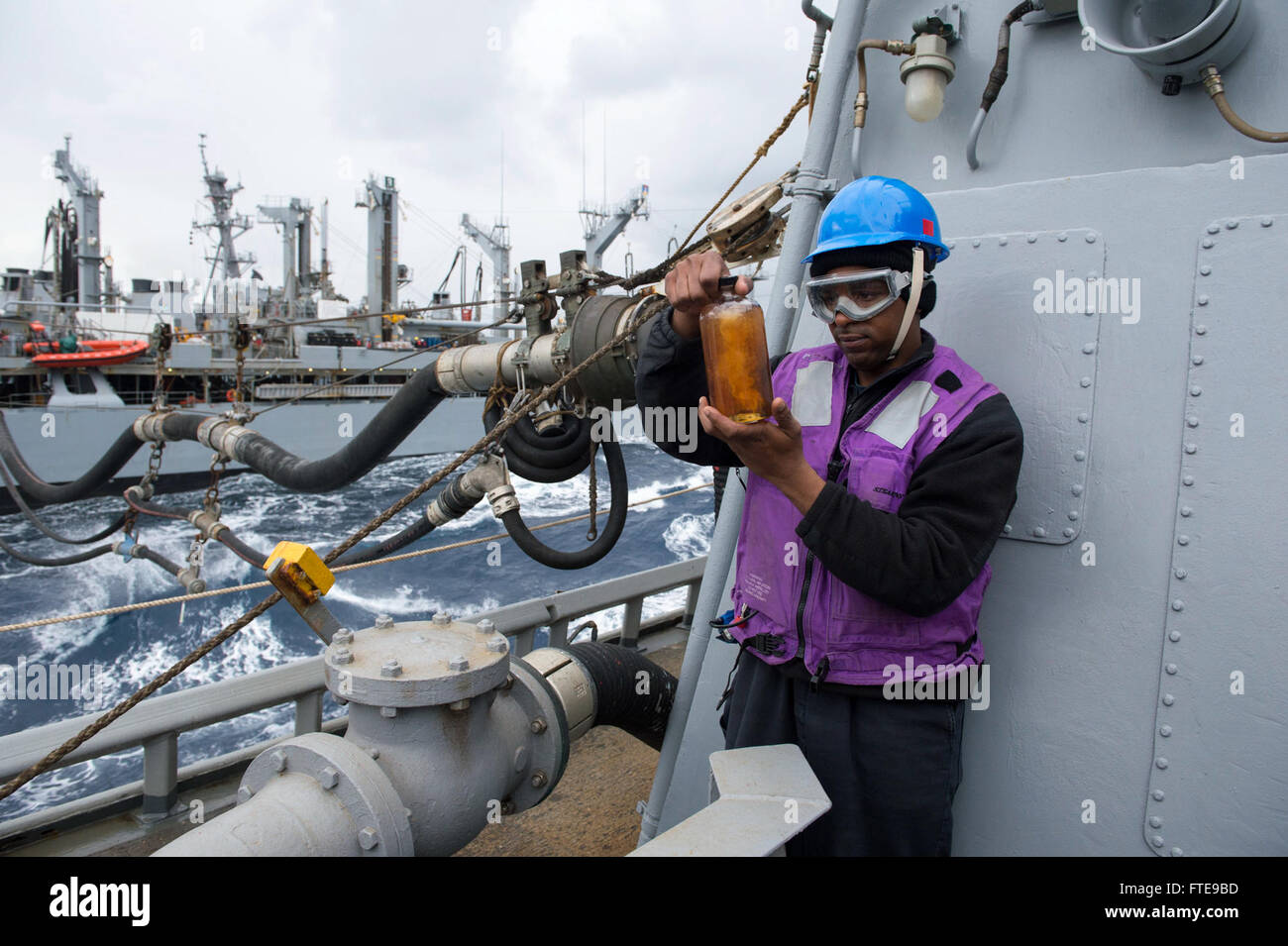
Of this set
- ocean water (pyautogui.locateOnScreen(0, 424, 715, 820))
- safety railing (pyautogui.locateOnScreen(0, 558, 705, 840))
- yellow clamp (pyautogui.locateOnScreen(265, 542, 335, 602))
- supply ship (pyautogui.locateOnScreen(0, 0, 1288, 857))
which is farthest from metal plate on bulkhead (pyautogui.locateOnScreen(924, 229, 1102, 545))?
ocean water (pyautogui.locateOnScreen(0, 424, 715, 820))

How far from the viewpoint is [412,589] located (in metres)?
12.5

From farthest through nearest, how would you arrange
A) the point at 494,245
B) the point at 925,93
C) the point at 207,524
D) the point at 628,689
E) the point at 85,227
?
the point at 494,245 < the point at 85,227 < the point at 207,524 < the point at 628,689 < the point at 925,93

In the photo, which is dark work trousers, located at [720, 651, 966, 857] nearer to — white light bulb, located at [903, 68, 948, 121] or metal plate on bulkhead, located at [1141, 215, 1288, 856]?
metal plate on bulkhead, located at [1141, 215, 1288, 856]

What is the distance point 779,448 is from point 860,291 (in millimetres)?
401

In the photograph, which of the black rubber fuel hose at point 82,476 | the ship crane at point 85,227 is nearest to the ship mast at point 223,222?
the ship crane at point 85,227

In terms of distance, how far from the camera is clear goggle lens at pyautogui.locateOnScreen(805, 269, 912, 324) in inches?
58.3

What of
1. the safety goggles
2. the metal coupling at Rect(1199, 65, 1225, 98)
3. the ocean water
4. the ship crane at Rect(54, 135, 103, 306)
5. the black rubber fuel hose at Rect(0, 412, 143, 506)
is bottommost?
the ocean water

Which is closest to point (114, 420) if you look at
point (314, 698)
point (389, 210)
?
point (389, 210)

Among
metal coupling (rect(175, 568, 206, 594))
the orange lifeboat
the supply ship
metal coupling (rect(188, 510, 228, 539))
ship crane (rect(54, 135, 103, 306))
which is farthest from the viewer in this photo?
ship crane (rect(54, 135, 103, 306))

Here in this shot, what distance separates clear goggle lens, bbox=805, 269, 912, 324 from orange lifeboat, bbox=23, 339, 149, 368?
21695 mm

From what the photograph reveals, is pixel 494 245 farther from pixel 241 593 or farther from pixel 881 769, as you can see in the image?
pixel 881 769

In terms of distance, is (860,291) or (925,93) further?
(925,93)

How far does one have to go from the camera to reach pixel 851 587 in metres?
1.45

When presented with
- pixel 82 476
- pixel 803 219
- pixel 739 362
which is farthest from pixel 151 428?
pixel 739 362
